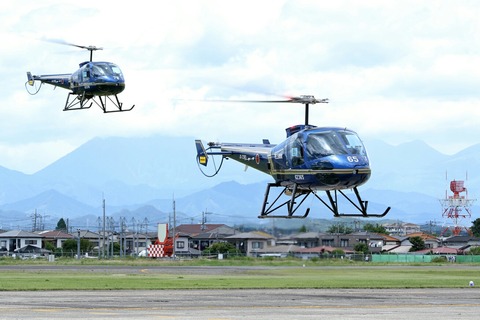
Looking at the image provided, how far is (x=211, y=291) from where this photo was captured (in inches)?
1977

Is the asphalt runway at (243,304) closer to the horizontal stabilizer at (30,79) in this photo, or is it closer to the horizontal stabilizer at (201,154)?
the horizontal stabilizer at (201,154)

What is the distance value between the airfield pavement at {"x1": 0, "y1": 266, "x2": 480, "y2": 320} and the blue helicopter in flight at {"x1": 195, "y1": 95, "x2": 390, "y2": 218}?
6.03 m

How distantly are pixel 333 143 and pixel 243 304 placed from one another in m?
16.7

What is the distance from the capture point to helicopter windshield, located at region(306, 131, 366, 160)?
53906 millimetres

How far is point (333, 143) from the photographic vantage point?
177 feet

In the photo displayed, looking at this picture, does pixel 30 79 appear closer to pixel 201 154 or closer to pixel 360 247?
pixel 201 154

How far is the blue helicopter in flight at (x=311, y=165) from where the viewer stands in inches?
2119

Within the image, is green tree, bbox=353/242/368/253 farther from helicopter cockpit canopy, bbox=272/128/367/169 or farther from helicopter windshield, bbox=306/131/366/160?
helicopter windshield, bbox=306/131/366/160

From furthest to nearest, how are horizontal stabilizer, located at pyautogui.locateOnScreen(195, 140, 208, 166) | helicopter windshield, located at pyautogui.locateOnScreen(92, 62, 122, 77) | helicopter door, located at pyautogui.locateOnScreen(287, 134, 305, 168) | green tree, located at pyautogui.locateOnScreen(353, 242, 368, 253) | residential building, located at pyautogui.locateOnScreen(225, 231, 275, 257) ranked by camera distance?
green tree, located at pyautogui.locateOnScreen(353, 242, 368, 253) < residential building, located at pyautogui.locateOnScreen(225, 231, 275, 257) < helicopter windshield, located at pyautogui.locateOnScreen(92, 62, 122, 77) < horizontal stabilizer, located at pyautogui.locateOnScreen(195, 140, 208, 166) < helicopter door, located at pyautogui.locateOnScreen(287, 134, 305, 168)

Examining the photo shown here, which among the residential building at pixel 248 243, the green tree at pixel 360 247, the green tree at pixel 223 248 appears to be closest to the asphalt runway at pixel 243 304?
the residential building at pixel 248 243

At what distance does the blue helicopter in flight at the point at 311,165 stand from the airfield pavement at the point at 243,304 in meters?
6.03

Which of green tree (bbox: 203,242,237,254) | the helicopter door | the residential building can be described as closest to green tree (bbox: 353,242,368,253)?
the residential building

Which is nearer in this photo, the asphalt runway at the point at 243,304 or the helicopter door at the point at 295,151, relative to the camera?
the asphalt runway at the point at 243,304

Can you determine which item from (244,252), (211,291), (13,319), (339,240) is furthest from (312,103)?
(244,252)
